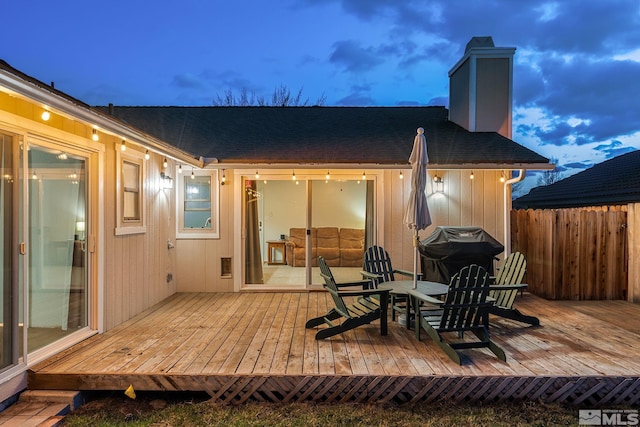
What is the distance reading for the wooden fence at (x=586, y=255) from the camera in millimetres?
6449

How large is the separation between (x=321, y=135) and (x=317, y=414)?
5.69 meters

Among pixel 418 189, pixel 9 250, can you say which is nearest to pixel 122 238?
pixel 9 250

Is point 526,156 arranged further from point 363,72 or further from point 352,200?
point 363,72

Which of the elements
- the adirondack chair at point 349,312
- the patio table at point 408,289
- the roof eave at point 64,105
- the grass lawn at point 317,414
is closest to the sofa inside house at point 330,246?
the patio table at point 408,289

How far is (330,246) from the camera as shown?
718 cm

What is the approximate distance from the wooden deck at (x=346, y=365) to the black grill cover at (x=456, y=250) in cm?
114

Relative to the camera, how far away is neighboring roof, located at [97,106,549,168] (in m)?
6.54

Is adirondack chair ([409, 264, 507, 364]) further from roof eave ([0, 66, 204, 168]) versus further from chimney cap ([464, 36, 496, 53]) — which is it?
chimney cap ([464, 36, 496, 53])

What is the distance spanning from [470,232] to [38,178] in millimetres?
5590

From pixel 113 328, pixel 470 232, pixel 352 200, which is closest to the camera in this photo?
pixel 113 328

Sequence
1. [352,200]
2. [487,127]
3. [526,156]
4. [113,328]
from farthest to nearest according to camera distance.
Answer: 1. [487,127]
2. [352,200]
3. [526,156]
4. [113,328]

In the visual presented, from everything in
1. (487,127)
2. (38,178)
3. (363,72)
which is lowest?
(38,178)

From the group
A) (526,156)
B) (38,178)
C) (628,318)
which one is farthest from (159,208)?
(628,318)

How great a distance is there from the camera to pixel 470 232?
5.91 m
